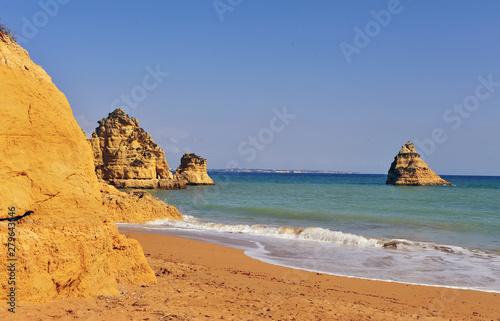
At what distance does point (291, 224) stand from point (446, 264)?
9.27m

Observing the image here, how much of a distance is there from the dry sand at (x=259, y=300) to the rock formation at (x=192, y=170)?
59.3 meters

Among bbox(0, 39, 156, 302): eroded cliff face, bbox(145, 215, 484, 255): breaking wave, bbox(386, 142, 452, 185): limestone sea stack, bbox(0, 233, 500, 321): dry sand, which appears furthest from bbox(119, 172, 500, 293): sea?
bbox(386, 142, 452, 185): limestone sea stack

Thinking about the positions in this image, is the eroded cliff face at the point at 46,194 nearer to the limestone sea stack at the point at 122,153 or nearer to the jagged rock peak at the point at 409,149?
the limestone sea stack at the point at 122,153

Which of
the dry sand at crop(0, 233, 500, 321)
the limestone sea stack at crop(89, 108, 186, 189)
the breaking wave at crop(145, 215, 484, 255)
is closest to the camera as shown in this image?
the dry sand at crop(0, 233, 500, 321)

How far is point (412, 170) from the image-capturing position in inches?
2894

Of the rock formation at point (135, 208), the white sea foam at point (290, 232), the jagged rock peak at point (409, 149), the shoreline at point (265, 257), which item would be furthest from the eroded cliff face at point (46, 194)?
the jagged rock peak at point (409, 149)

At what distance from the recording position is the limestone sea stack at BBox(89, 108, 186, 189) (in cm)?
4922

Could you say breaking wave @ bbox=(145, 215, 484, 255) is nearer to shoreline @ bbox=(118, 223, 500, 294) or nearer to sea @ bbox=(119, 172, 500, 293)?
sea @ bbox=(119, 172, 500, 293)

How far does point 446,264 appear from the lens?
10305 millimetres

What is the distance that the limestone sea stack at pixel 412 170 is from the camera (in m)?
73.1

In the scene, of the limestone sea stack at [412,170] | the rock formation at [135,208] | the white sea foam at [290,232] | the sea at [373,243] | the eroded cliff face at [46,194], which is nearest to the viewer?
the eroded cliff face at [46,194]

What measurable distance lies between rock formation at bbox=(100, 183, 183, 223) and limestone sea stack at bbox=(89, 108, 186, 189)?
32.6 meters

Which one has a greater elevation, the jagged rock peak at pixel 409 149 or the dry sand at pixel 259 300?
the jagged rock peak at pixel 409 149

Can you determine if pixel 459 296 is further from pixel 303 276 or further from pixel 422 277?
pixel 303 276
